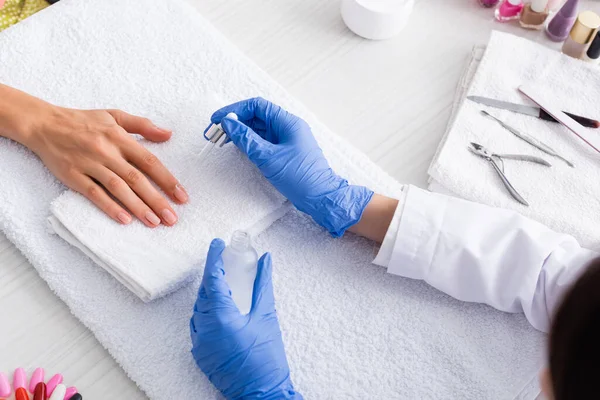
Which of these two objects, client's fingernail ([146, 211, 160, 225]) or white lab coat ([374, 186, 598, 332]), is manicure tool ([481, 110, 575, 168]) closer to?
white lab coat ([374, 186, 598, 332])

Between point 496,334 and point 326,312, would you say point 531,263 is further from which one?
point 326,312

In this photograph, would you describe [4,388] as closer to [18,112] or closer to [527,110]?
[18,112]

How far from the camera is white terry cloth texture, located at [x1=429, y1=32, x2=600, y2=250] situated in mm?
1056

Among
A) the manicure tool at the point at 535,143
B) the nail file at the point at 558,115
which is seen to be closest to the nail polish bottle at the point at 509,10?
the nail file at the point at 558,115

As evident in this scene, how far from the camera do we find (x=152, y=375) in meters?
0.86

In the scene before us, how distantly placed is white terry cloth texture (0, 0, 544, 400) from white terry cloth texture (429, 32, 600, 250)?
0.44ft

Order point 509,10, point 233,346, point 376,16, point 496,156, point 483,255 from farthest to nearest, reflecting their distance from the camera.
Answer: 1. point 509,10
2. point 376,16
3. point 496,156
4. point 483,255
5. point 233,346

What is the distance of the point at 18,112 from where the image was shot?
3.31 ft

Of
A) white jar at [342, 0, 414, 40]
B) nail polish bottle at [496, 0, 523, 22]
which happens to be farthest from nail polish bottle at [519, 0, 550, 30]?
white jar at [342, 0, 414, 40]

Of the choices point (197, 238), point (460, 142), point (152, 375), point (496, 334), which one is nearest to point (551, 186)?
point (460, 142)

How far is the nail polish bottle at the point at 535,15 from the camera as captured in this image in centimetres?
129

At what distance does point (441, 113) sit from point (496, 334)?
17.8 inches

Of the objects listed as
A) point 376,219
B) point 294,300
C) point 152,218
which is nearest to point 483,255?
point 376,219

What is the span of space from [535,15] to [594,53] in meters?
0.15
